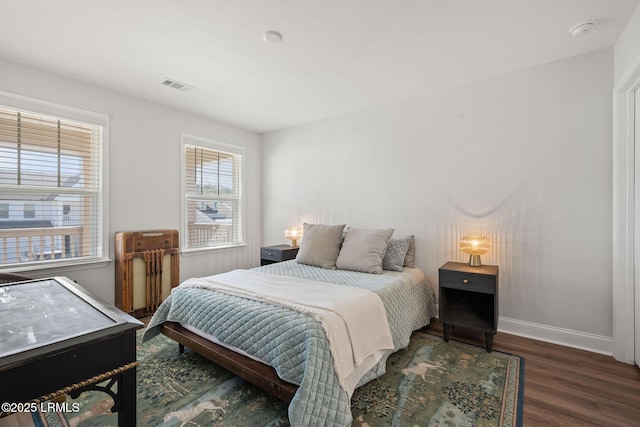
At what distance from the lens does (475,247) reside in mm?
2836

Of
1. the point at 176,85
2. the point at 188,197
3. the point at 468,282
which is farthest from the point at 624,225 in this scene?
the point at 188,197

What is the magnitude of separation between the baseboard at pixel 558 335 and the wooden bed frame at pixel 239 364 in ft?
7.82

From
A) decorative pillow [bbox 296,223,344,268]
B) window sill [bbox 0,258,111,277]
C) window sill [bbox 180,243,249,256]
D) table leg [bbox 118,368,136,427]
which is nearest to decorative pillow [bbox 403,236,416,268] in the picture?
decorative pillow [bbox 296,223,344,268]

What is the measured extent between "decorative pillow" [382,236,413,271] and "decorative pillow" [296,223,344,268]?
55 cm

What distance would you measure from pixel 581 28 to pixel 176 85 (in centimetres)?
357

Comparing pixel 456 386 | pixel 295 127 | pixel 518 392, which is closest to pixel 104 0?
pixel 295 127

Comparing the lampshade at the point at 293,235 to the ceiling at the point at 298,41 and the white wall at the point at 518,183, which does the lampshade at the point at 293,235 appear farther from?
the ceiling at the point at 298,41

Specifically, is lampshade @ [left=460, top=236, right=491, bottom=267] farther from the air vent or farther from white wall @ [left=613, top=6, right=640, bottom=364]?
the air vent

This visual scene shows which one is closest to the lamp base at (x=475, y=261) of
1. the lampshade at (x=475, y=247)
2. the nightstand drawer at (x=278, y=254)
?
the lampshade at (x=475, y=247)

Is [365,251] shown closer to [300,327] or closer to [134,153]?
[300,327]

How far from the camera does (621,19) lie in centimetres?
210

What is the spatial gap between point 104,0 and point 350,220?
10.3 feet

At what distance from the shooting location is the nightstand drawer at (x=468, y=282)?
2.53 metres

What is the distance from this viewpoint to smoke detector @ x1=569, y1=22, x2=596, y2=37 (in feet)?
7.04
